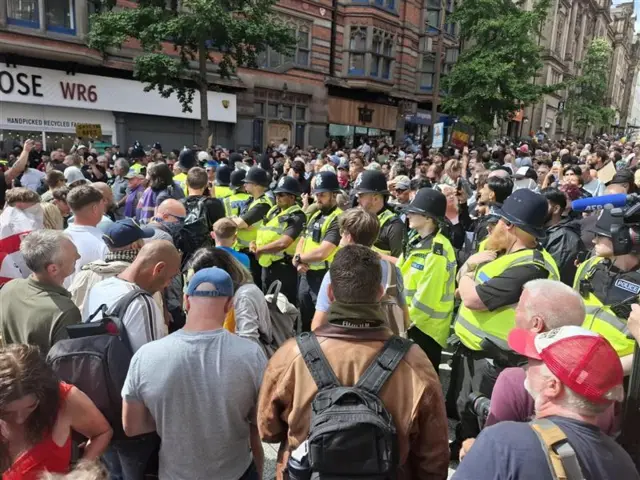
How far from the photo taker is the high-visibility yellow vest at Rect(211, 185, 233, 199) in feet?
21.7

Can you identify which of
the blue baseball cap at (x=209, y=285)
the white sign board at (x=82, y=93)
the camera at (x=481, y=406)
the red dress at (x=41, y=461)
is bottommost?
the red dress at (x=41, y=461)

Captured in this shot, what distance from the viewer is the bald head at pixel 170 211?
4863 mm

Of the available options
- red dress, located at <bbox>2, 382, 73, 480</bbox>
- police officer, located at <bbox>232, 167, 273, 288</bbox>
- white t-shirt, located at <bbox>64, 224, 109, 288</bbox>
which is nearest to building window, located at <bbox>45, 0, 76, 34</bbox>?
police officer, located at <bbox>232, 167, 273, 288</bbox>

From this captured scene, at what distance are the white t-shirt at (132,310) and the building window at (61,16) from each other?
15.4 metres

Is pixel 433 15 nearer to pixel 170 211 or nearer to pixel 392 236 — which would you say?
pixel 392 236

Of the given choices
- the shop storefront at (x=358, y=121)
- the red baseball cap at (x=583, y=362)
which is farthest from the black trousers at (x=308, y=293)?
the shop storefront at (x=358, y=121)

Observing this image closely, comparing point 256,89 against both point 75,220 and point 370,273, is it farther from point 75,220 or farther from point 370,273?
point 370,273

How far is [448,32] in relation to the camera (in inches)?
1143

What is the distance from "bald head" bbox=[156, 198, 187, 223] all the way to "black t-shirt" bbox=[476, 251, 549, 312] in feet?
10.7

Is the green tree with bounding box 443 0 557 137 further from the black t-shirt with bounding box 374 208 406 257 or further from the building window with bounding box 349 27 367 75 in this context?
the black t-shirt with bounding box 374 208 406 257

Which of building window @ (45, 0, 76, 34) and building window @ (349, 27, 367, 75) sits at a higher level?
building window @ (349, 27, 367, 75)

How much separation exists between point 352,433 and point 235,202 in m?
4.94

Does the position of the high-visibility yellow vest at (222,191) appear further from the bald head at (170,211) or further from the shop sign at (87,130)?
the shop sign at (87,130)

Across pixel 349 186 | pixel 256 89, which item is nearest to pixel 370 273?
pixel 349 186
